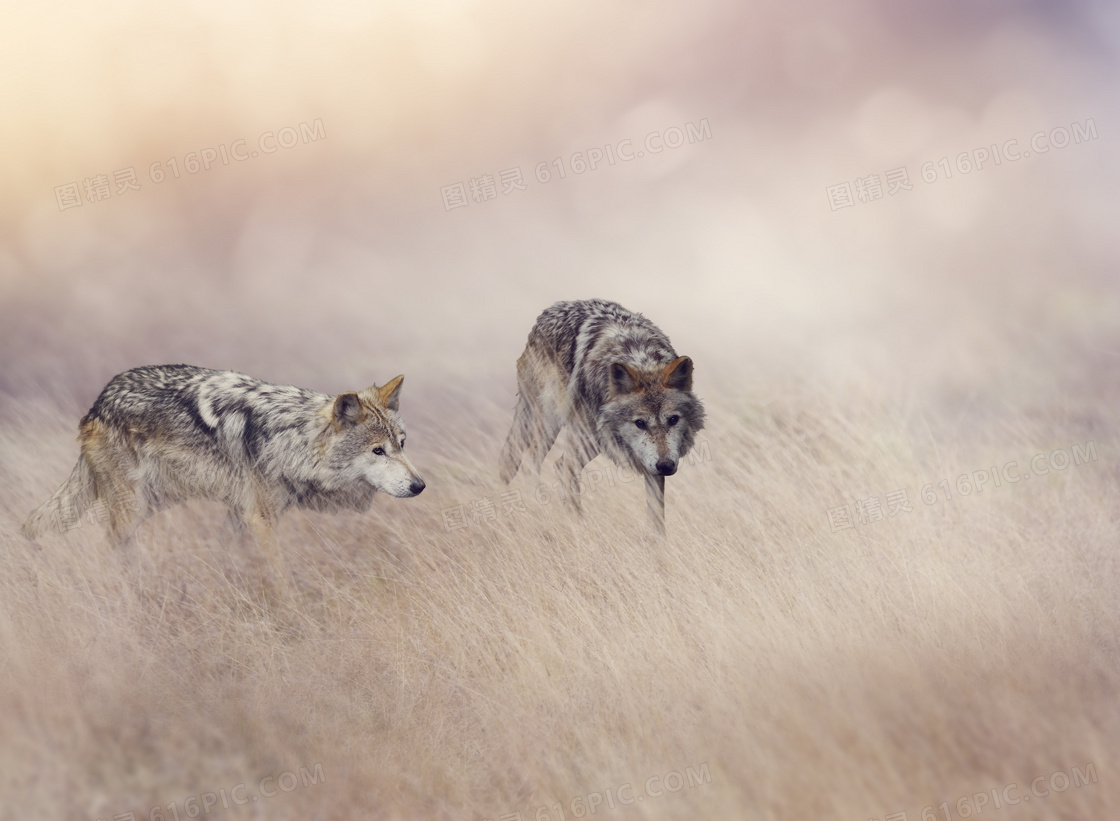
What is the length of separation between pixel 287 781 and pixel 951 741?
3.15 meters

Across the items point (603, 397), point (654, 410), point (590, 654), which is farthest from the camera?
point (603, 397)

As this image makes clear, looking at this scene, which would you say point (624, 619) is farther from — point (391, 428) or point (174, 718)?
point (174, 718)

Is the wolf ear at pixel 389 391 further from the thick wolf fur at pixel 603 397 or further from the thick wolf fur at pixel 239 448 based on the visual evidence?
the thick wolf fur at pixel 603 397

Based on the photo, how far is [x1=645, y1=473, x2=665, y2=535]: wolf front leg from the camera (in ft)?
21.1

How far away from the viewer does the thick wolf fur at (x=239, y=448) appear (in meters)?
5.91

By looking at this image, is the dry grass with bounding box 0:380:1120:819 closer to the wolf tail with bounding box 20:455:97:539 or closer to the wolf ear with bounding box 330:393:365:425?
the wolf tail with bounding box 20:455:97:539

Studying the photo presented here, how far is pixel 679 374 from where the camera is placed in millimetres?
6363

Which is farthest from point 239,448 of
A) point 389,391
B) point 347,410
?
point 389,391

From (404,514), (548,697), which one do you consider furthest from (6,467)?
(548,697)

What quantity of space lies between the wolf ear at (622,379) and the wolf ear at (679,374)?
229 millimetres

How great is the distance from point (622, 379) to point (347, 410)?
2.02m

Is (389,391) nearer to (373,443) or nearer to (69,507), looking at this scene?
(373,443)

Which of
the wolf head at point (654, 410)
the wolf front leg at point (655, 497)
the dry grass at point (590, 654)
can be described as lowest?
the dry grass at point (590, 654)

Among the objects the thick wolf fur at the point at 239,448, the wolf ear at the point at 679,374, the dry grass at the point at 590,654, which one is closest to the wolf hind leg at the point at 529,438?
the dry grass at the point at 590,654
